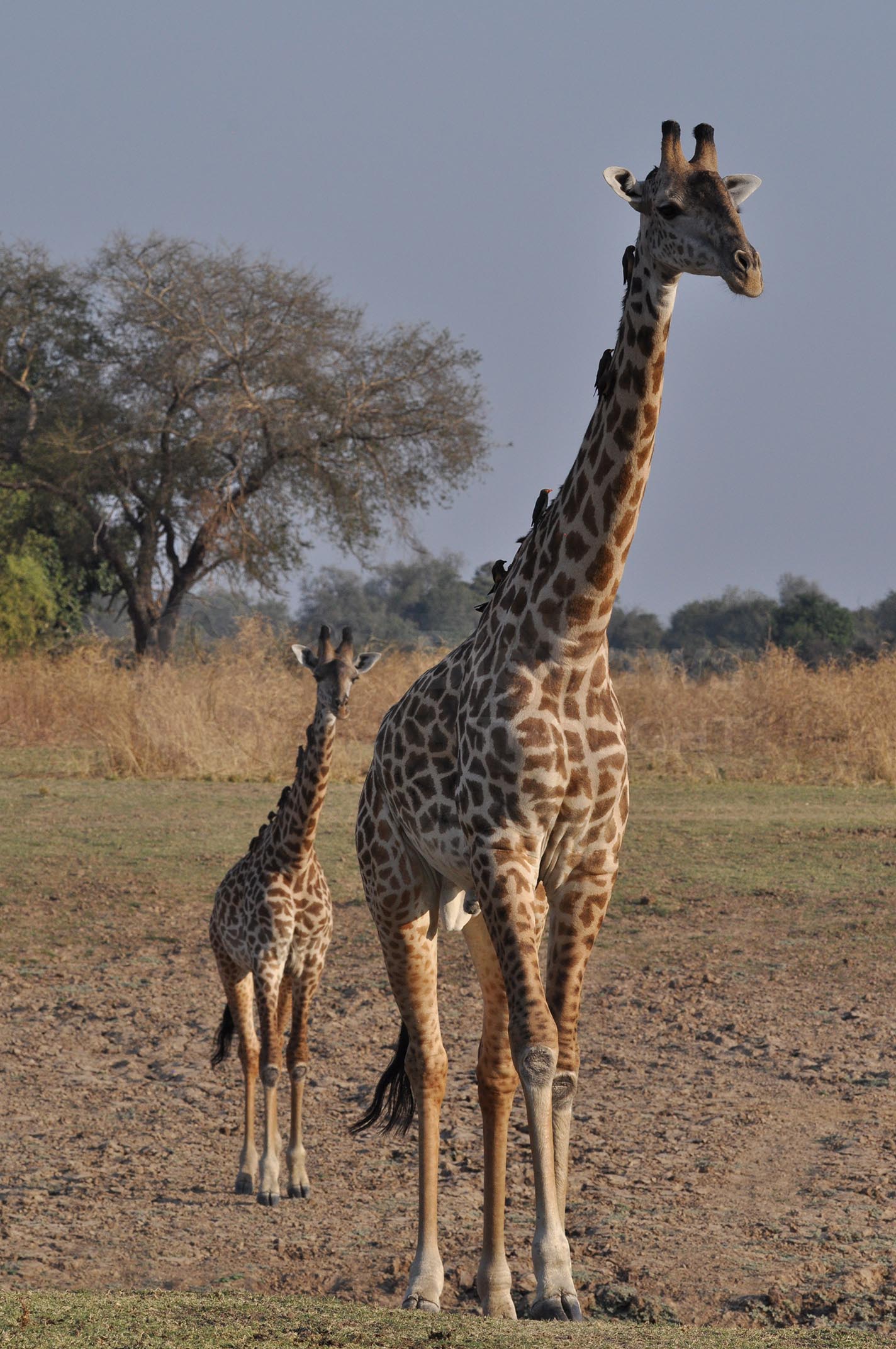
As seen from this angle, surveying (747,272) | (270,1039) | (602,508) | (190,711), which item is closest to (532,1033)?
(602,508)

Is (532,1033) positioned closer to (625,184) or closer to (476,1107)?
(625,184)

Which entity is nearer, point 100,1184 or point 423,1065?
point 423,1065

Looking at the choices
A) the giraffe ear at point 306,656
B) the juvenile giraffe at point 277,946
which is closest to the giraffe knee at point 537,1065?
the juvenile giraffe at point 277,946

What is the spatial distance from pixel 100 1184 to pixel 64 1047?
1.88 metres

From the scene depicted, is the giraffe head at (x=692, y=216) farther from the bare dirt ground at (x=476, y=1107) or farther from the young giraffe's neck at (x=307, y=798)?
the young giraffe's neck at (x=307, y=798)

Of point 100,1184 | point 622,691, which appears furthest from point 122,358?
point 100,1184

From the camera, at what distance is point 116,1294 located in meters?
3.85

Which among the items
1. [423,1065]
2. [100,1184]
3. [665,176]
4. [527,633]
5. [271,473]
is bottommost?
[100,1184]

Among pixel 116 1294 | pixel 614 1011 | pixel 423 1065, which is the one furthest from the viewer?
pixel 614 1011

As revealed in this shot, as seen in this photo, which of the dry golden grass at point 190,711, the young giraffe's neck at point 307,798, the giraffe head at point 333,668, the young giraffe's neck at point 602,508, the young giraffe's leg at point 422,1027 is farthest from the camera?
the dry golden grass at point 190,711

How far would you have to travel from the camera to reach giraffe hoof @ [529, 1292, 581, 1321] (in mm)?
3414

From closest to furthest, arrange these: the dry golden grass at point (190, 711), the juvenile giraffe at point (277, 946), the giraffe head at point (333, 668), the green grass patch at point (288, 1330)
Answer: the green grass patch at point (288, 1330), the juvenile giraffe at point (277, 946), the giraffe head at point (333, 668), the dry golden grass at point (190, 711)

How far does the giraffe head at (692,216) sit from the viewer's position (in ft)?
10.8

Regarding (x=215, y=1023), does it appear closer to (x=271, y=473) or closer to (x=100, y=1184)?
(x=100, y=1184)
